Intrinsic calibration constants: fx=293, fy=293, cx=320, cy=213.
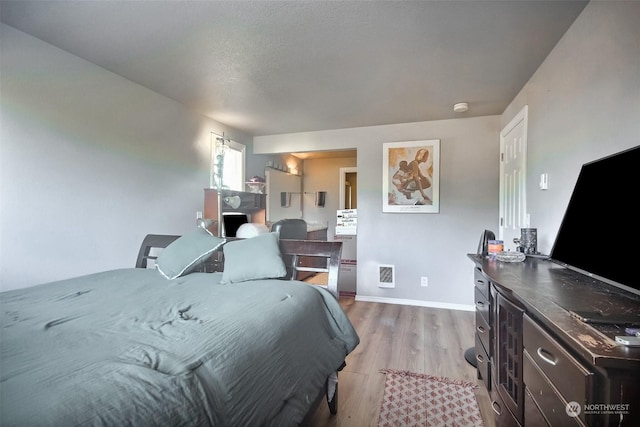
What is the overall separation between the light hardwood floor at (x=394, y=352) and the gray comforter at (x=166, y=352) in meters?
0.46

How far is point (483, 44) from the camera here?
2.07 m

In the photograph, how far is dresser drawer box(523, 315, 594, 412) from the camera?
74 cm

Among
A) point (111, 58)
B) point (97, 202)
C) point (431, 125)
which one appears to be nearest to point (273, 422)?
point (97, 202)

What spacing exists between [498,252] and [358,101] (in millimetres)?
2015

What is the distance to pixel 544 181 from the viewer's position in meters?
2.12

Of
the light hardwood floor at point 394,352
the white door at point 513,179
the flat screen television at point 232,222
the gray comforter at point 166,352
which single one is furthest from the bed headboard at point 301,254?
the white door at point 513,179

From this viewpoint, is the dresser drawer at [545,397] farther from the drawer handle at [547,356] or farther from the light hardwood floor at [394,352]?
the light hardwood floor at [394,352]

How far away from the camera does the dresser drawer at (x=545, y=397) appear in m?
0.83

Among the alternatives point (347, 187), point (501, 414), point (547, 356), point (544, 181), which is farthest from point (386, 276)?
point (347, 187)

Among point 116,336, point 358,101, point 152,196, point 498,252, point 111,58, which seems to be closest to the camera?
point 116,336

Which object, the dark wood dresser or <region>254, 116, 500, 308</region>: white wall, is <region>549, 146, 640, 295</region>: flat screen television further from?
<region>254, 116, 500, 308</region>: white wall

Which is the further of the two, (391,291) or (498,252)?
(391,291)

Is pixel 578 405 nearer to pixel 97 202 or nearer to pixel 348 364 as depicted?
pixel 348 364

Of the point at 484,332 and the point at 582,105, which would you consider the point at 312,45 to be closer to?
the point at 582,105
